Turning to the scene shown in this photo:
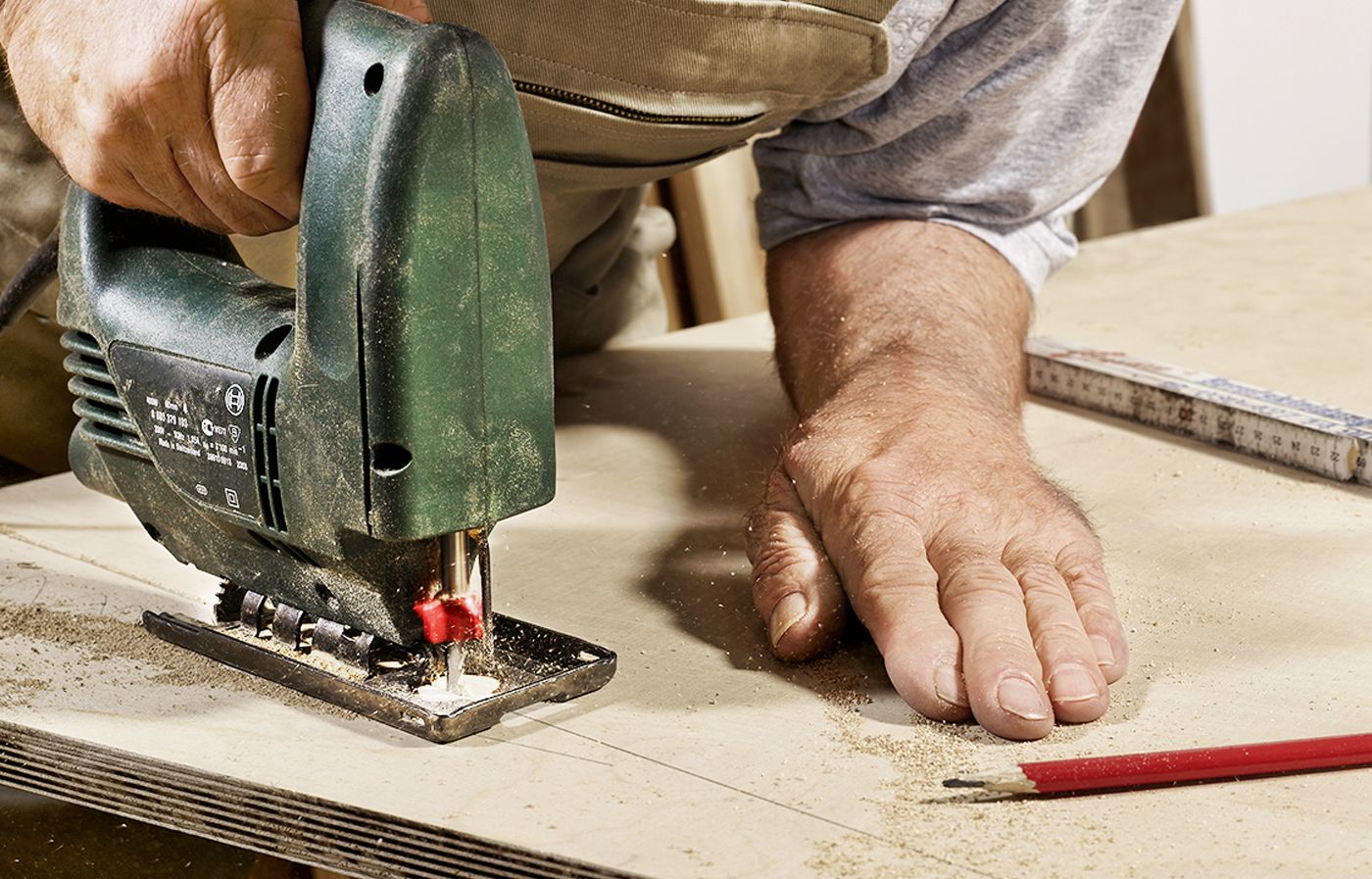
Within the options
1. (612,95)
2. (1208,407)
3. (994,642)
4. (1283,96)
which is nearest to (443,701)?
(994,642)

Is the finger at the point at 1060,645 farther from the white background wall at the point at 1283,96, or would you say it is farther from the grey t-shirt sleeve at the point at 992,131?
the white background wall at the point at 1283,96

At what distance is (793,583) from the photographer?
107 centimetres

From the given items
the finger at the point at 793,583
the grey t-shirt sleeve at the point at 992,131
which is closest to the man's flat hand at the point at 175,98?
the finger at the point at 793,583

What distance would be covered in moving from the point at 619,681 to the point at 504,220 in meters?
0.32

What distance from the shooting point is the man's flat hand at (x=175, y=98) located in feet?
2.97

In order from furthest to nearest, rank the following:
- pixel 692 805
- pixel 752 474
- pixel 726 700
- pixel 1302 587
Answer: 1. pixel 752 474
2. pixel 1302 587
3. pixel 726 700
4. pixel 692 805

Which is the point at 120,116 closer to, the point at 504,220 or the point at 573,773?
the point at 504,220

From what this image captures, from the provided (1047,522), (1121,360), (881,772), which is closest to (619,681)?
(881,772)

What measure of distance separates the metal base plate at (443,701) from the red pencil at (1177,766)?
257 millimetres

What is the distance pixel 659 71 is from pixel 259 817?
747 millimetres

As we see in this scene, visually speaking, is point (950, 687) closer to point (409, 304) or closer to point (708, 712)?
point (708, 712)

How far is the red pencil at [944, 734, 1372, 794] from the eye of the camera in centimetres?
85

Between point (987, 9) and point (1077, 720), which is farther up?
point (987, 9)

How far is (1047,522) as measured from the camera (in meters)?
1.09
